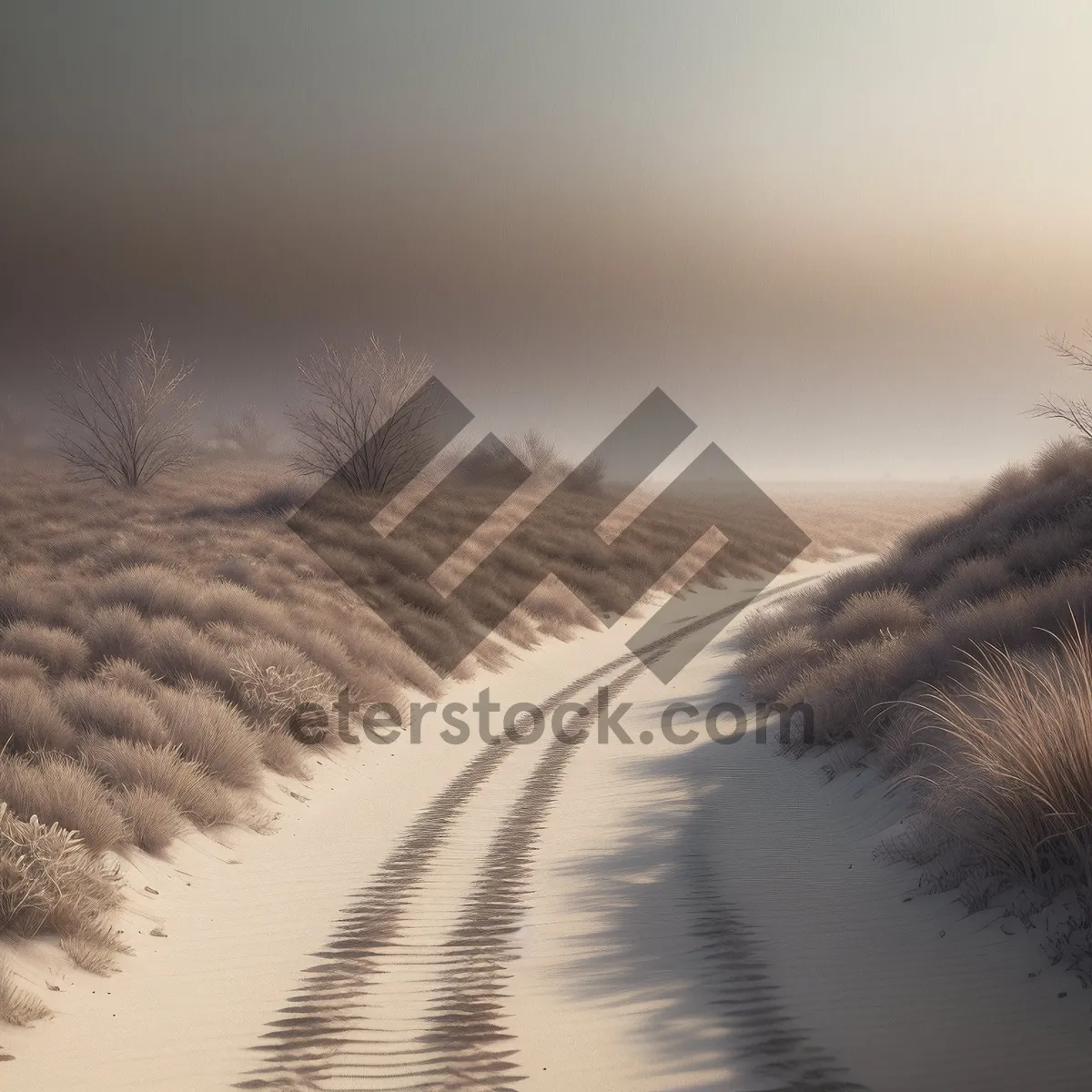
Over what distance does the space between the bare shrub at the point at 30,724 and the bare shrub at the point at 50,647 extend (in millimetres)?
3050

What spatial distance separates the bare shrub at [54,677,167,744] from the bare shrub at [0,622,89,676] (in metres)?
2.57

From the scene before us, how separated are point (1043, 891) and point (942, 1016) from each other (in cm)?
120

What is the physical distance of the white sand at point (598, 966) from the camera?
15.2ft

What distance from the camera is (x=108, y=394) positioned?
117ft

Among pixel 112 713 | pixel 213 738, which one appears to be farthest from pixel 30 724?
pixel 213 738

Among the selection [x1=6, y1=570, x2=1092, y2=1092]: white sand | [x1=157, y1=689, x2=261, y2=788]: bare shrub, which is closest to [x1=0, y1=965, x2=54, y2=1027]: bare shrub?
[x1=6, y1=570, x2=1092, y2=1092]: white sand

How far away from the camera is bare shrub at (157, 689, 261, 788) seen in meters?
9.77

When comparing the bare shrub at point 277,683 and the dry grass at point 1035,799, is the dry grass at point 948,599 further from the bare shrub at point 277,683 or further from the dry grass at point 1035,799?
the bare shrub at point 277,683

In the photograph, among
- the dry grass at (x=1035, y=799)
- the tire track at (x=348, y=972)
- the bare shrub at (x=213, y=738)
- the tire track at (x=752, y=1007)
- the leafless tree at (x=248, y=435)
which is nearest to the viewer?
the tire track at (x=752, y=1007)

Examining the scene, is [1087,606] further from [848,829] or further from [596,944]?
[596,944]

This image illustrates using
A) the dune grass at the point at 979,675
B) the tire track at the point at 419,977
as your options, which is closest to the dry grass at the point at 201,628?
the tire track at the point at 419,977

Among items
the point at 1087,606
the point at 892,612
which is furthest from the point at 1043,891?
the point at 892,612

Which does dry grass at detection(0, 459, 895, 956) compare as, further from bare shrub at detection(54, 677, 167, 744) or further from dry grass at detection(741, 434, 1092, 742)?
dry grass at detection(741, 434, 1092, 742)

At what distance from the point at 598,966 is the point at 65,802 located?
4363 mm
